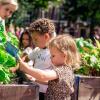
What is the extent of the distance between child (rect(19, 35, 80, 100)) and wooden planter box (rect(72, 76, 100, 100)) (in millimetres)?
269

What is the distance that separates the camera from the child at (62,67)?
399 centimetres

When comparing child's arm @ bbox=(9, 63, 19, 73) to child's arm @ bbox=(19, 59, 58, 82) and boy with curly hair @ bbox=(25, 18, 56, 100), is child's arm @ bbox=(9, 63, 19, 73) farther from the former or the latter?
boy with curly hair @ bbox=(25, 18, 56, 100)

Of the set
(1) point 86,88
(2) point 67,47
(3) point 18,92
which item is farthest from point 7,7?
(3) point 18,92

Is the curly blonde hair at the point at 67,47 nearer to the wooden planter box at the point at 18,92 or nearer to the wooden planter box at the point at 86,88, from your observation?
the wooden planter box at the point at 86,88

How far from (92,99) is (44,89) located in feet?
1.69

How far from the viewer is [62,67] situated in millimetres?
4027

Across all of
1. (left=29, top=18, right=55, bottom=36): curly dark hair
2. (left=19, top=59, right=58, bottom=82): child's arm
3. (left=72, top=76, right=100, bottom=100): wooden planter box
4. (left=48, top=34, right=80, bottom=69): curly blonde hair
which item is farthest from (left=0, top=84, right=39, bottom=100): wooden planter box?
(left=29, top=18, right=55, bottom=36): curly dark hair

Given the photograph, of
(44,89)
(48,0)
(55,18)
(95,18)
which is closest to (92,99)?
(44,89)

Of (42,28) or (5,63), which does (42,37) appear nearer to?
(42,28)

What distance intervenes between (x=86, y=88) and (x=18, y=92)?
105 centimetres

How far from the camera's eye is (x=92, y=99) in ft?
14.9

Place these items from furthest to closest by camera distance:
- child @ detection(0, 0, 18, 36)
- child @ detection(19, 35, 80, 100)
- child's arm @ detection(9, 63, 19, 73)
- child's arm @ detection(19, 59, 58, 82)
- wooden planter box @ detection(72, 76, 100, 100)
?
child @ detection(0, 0, 18, 36), wooden planter box @ detection(72, 76, 100, 100), child @ detection(19, 35, 80, 100), child's arm @ detection(9, 63, 19, 73), child's arm @ detection(19, 59, 58, 82)

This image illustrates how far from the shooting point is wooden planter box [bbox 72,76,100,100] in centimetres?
437

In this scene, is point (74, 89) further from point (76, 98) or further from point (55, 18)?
point (55, 18)
